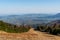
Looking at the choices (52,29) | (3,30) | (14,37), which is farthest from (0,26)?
(52,29)

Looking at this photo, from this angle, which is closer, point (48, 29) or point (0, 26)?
point (0, 26)

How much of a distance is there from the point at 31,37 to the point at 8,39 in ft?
7.20

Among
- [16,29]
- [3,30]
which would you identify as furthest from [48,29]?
[3,30]

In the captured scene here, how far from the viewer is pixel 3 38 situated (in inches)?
672

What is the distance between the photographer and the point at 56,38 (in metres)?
18.2

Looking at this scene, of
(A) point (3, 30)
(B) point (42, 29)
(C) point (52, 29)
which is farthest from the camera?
(B) point (42, 29)

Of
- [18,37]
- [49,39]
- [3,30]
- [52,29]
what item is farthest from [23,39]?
[52,29]

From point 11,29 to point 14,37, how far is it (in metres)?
3.59

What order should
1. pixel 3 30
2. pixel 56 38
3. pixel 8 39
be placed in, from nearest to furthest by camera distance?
pixel 8 39, pixel 56 38, pixel 3 30

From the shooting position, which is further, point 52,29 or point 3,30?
point 52,29

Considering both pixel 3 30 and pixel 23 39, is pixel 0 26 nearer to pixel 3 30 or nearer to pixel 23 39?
pixel 3 30

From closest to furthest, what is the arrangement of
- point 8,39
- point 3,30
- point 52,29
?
1. point 8,39
2. point 3,30
3. point 52,29

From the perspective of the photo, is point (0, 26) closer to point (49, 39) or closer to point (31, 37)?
point (31, 37)

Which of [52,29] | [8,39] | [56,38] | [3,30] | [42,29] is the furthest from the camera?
[42,29]
